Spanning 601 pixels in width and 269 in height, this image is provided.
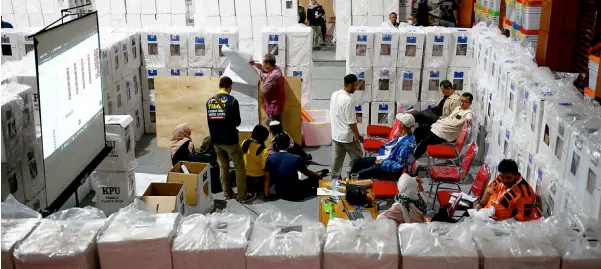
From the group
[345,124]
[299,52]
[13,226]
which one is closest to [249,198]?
[345,124]

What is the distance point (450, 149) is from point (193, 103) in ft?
13.0

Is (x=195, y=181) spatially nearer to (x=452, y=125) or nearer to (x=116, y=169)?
(x=116, y=169)

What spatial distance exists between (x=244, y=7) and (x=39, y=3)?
4906 mm

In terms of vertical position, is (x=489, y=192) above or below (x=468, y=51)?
below

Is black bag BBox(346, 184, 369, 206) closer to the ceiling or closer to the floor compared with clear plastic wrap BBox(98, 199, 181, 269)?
closer to the floor

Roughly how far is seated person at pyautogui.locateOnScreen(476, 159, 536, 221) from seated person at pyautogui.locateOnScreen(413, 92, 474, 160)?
9.07 feet

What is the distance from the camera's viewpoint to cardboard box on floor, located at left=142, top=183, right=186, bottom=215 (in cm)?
659

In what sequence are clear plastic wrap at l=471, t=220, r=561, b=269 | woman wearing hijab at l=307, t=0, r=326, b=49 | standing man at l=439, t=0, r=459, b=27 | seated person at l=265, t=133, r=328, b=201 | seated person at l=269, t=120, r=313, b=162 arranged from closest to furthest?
clear plastic wrap at l=471, t=220, r=561, b=269 → seated person at l=265, t=133, r=328, b=201 → seated person at l=269, t=120, r=313, b=162 → standing man at l=439, t=0, r=459, b=27 → woman wearing hijab at l=307, t=0, r=326, b=49

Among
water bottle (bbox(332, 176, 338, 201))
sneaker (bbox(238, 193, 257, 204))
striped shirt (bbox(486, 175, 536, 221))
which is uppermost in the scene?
striped shirt (bbox(486, 175, 536, 221))

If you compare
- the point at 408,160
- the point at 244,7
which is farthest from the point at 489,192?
the point at 244,7

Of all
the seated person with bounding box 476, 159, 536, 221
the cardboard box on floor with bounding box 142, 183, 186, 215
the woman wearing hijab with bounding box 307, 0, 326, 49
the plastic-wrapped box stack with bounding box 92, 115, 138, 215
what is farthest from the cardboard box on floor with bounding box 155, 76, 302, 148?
the woman wearing hijab with bounding box 307, 0, 326, 49

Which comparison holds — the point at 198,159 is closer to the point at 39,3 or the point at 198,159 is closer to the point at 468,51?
the point at 468,51

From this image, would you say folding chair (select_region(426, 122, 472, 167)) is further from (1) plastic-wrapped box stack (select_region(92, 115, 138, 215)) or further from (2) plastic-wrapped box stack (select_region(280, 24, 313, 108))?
(1) plastic-wrapped box stack (select_region(92, 115, 138, 215))

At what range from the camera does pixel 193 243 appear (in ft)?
12.3
